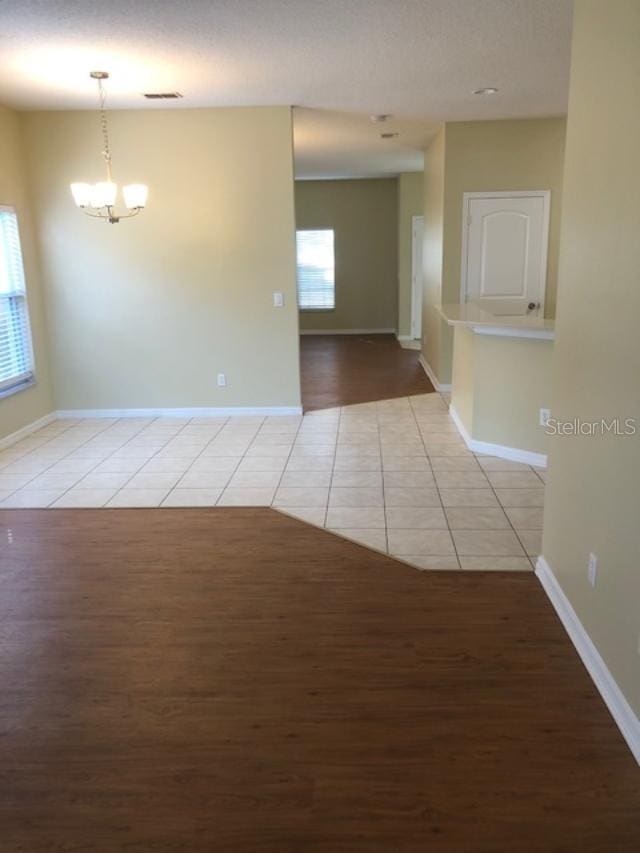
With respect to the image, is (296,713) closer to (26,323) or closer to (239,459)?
(239,459)

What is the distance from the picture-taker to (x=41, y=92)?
5.13 m

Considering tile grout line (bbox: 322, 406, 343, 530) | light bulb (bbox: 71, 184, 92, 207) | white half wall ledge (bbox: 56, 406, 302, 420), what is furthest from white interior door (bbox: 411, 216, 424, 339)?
light bulb (bbox: 71, 184, 92, 207)

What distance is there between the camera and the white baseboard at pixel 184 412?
21.4 feet

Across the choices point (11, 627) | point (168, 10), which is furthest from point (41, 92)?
point (11, 627)

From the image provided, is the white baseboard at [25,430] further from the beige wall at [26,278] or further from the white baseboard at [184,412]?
the white baseboard at [184,412]

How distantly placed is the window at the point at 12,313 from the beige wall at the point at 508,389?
12.4 ft

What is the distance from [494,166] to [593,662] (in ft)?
17.6

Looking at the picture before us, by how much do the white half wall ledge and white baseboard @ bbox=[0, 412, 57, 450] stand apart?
0.14 metres

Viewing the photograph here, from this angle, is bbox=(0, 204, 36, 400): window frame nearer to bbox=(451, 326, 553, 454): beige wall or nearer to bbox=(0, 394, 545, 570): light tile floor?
bbox=(0, 394, 545, 570): light tile floor

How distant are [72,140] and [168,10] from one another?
9.70ft

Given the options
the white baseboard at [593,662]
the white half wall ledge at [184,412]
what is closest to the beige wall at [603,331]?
the white baseboard at [593,662]

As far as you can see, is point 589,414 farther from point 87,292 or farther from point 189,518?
point 87,292

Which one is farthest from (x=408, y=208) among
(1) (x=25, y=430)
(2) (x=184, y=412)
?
(1) (x=25, y=430)

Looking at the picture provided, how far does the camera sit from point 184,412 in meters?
6.56
